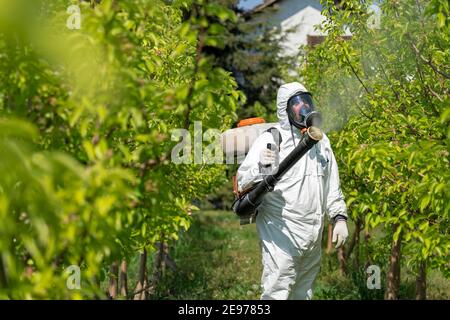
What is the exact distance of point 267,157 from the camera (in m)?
4.73

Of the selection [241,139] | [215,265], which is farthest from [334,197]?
[215,265]

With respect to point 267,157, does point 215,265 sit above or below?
below

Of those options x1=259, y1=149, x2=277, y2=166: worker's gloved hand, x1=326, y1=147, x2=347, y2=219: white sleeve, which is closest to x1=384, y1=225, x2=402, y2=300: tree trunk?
x1=326, y1=147, x2=347, y2=219: white sleeve

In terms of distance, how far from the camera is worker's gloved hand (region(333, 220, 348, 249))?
4844 mm

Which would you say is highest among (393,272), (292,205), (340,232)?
(292,205)

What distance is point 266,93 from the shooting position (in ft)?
64.2

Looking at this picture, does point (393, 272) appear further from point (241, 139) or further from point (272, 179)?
point (272, 179)

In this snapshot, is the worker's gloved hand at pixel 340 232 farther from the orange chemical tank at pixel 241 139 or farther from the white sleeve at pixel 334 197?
the orange chemical tank at pixel 241 139

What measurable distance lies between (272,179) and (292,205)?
35 cm

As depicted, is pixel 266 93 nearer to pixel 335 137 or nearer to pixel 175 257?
pixel 175 257

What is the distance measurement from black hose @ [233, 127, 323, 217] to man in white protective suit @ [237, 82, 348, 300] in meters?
0.12

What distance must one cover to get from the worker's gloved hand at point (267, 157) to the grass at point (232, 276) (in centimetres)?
368

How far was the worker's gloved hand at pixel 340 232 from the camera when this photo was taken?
15.9ft

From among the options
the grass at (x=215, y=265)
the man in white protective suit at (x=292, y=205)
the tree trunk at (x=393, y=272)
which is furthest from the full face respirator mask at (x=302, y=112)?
the grass at (x=215, y=265)
